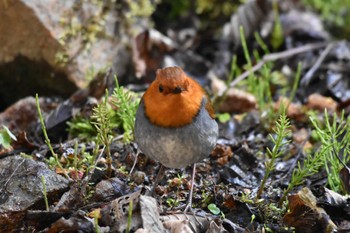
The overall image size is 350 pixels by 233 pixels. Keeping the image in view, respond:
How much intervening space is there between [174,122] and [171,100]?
115 mm

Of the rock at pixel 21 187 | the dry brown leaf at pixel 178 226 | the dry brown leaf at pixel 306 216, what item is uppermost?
the rock at pixel 21 187

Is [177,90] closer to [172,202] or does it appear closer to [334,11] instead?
[172,202]

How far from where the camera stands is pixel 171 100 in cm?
262

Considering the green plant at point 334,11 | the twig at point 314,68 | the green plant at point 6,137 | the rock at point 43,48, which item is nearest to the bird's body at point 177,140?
the green plant at point 6,137

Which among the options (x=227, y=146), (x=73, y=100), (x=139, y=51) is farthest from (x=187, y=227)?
(x=139, y=51)

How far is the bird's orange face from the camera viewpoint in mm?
2621

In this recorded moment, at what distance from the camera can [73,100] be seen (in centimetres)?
388

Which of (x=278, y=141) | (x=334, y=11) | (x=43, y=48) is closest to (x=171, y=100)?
(x=278, y=141)

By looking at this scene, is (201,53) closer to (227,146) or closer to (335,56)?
(335,56)

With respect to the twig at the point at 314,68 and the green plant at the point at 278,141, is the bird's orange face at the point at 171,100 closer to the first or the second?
the green plant at the point at 278,141

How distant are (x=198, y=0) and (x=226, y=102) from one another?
67.7 inches

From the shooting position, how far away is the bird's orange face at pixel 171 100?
2.62 metres

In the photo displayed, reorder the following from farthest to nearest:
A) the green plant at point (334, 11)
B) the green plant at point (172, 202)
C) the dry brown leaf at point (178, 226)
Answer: the green plant at point (334, 11) → the green plant at point (172, 202) → the dry brown leaf at point (178, 226)

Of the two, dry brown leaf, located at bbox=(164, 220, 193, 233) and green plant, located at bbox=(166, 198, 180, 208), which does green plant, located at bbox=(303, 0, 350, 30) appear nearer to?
green plant, located at bbox=(166, 198, 180, 208)
